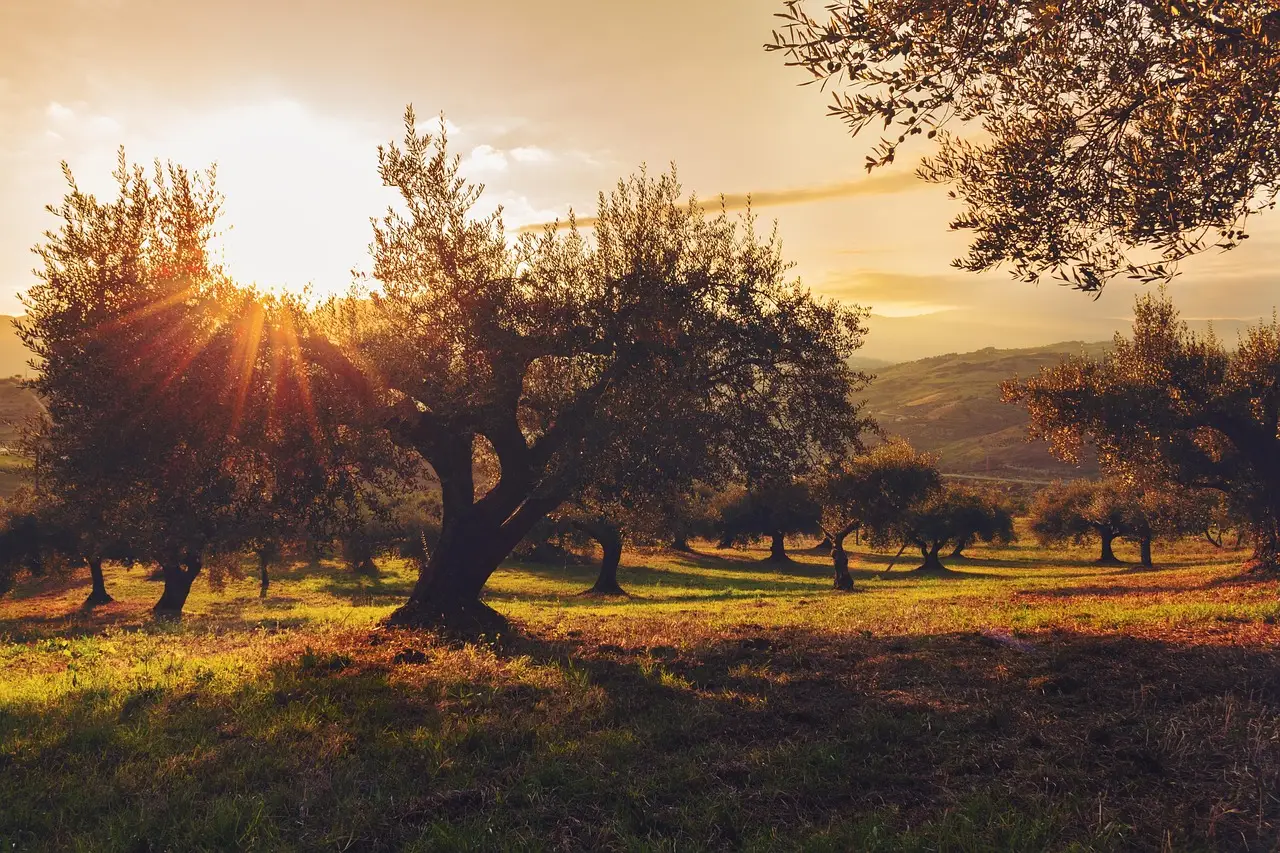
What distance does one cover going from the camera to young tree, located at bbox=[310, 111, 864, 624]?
55.5ft

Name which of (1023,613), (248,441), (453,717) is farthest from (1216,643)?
(248,441)

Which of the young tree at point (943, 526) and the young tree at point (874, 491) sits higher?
the young tree at point (874, 491)

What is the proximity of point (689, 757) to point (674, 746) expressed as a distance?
0.47 metres

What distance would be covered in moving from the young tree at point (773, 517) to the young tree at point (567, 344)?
166 feet

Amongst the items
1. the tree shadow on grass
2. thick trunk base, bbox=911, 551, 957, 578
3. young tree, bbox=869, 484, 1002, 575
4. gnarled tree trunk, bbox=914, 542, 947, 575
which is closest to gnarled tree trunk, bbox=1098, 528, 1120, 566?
young tree, bbox=869, 484, 1002, 575

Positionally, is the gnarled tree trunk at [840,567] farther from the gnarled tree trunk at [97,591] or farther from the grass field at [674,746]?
the gnarled tree trunk at [97,591]

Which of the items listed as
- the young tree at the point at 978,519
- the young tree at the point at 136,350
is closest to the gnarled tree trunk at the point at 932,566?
the young tree at the point at 978,519

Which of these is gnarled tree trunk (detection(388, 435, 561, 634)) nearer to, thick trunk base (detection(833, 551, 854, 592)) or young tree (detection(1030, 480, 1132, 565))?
thick trunk base (detection(833, 551, 854, 592))

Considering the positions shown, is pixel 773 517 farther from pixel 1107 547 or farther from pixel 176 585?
pixel 176 585

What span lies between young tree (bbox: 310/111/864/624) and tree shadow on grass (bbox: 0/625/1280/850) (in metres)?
7.57

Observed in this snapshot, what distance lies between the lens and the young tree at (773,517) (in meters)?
71.3

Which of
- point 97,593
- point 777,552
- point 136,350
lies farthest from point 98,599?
point 777,552

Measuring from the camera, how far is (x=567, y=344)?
17.4 metres

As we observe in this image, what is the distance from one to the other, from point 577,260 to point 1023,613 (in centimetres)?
1529
